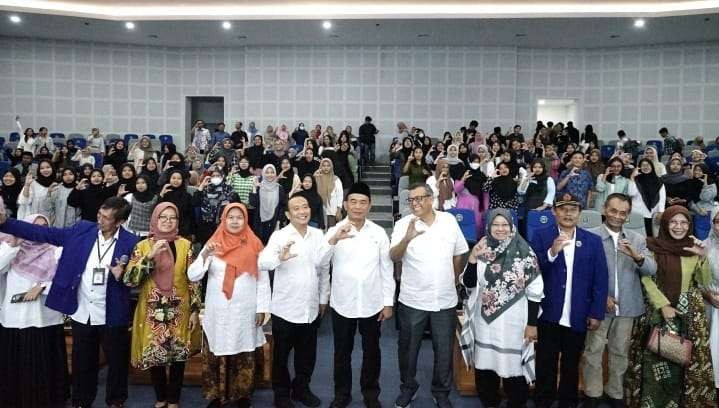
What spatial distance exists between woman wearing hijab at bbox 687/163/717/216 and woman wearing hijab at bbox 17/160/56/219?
7.93 metres

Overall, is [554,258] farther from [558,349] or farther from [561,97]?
[561,97]

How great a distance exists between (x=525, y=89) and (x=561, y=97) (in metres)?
1.00

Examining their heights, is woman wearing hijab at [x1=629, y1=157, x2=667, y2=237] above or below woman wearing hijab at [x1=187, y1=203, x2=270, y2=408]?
above

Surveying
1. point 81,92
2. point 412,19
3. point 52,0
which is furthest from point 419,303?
point 81,92

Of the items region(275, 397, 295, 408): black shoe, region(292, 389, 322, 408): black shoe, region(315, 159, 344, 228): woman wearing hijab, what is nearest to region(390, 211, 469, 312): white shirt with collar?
region(292, 389, 322, 408): black shoe

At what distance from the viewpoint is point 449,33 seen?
1246 centimetres

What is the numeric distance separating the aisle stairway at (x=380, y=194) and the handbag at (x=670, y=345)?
4.82 metres

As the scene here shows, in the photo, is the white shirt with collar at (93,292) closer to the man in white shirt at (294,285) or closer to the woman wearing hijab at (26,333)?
the woman wearing hijab at (26,333)

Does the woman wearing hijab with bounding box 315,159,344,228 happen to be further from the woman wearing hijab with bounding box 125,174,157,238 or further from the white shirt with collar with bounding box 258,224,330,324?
the white shirt with collar with bounding box 258,224,330,324

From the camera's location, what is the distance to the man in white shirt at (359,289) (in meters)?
3.38

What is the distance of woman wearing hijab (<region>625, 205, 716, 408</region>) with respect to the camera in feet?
10.7

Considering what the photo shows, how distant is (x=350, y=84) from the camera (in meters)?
14.4

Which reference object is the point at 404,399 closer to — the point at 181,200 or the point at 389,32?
the point at 181,200

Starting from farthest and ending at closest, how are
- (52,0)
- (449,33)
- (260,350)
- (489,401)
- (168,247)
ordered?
1. (449,33)
2. (52,0)
3. (260,350)
4. (489,401)
5. (168,247)
